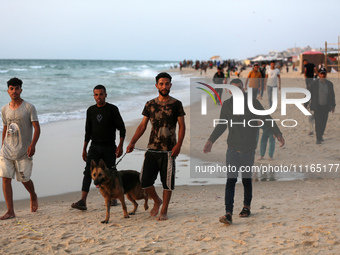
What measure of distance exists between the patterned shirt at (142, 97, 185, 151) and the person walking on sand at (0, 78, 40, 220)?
162cm

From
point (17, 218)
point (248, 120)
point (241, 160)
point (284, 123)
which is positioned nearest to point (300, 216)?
point (241, 160)

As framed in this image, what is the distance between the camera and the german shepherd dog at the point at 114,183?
5703 millimetres

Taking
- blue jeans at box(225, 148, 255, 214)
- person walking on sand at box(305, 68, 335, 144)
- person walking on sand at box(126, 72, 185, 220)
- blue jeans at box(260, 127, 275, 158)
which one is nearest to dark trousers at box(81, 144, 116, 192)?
person walking on sand at box(126, 72, 185, 220)

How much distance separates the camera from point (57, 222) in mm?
5875

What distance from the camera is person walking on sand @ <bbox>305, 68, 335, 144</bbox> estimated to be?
1102cm

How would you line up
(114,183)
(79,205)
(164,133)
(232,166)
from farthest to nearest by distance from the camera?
(79,205), (114,183), (164,133), (232,166)

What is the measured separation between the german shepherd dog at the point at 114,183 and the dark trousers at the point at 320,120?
21.7 feet

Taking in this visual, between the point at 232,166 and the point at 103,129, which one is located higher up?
the point at 103,129

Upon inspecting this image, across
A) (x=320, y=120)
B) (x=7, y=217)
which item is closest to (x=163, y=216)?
(x=7, y=217)

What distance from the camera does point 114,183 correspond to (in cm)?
581

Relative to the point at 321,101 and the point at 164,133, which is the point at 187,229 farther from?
the point at 321,101

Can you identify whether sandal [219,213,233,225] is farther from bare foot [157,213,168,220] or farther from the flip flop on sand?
the flip flop on sand

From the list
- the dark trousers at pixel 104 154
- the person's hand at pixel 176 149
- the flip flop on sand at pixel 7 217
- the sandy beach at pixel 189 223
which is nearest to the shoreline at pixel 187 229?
the sandy beach at pixel 189 223

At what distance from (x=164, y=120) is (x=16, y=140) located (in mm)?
2022
